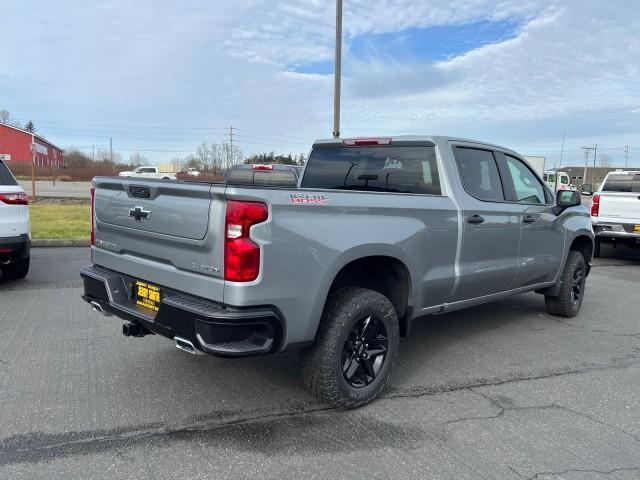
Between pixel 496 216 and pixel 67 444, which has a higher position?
pixel 496 216

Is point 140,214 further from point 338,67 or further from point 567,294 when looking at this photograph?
point 338,67

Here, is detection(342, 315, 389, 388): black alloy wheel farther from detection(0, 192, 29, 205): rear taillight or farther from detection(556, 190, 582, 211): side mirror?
detection(0, 192, 29, 205): rear taillight

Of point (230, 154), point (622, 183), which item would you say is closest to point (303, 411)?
point (622, 183)

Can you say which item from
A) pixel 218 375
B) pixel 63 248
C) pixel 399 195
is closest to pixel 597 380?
pixel 399 195

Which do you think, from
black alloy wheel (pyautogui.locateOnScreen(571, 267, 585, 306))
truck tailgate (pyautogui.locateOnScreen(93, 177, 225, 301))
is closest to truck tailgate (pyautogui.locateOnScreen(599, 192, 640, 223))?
black alloy wheel (pyautogui.locateOnScreen(571, 267, 585, 306))

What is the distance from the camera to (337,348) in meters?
3.40

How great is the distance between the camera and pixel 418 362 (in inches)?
182

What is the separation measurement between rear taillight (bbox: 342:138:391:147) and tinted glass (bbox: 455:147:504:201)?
24.6 inches

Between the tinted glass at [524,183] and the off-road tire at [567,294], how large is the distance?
3.32 ft

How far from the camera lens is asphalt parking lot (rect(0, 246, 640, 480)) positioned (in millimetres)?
2945

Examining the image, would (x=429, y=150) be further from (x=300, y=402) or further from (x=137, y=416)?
(x=137, y=416)

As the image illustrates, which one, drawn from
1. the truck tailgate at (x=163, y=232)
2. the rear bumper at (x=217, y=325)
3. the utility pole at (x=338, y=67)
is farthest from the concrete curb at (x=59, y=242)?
the rear bumper at (x=217, y=325)

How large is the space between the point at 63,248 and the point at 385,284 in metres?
8.18

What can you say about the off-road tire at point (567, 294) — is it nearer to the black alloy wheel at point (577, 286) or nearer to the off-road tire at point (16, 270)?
the black alloy wheel at point (577, 286)
